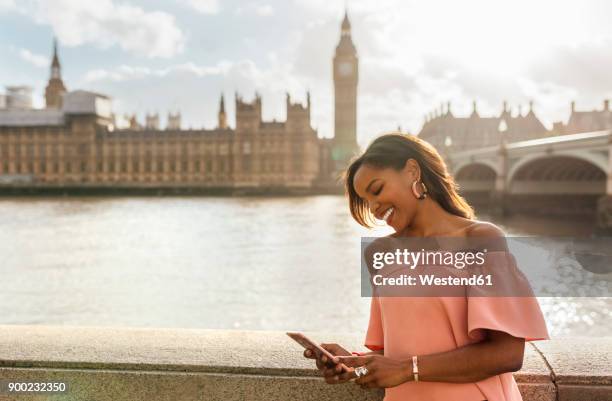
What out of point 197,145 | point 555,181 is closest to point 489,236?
point 555,181

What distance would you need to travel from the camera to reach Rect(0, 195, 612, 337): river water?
26.4ft

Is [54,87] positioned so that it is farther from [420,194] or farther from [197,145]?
[420,194]

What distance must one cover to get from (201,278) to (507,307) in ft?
34.4

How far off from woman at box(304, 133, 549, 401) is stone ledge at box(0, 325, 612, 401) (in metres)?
0.32

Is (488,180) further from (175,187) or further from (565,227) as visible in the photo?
→ (175,187)

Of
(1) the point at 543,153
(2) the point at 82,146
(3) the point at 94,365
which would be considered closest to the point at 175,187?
(2) the point at 82,146

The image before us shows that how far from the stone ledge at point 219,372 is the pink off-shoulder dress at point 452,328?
35 cm

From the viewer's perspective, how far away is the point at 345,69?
221 ft

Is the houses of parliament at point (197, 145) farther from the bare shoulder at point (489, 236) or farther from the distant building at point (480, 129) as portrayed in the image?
the bare shoulder at point (489, 236)

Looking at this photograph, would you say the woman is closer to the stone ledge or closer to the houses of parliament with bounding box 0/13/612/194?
the stone ledge

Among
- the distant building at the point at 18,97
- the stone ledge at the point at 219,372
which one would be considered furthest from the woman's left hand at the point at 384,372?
the distant building at the point at 18,97

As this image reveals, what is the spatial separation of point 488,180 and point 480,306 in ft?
125

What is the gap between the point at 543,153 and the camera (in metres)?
21.2

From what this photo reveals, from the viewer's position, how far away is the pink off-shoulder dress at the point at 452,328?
1.05 m
